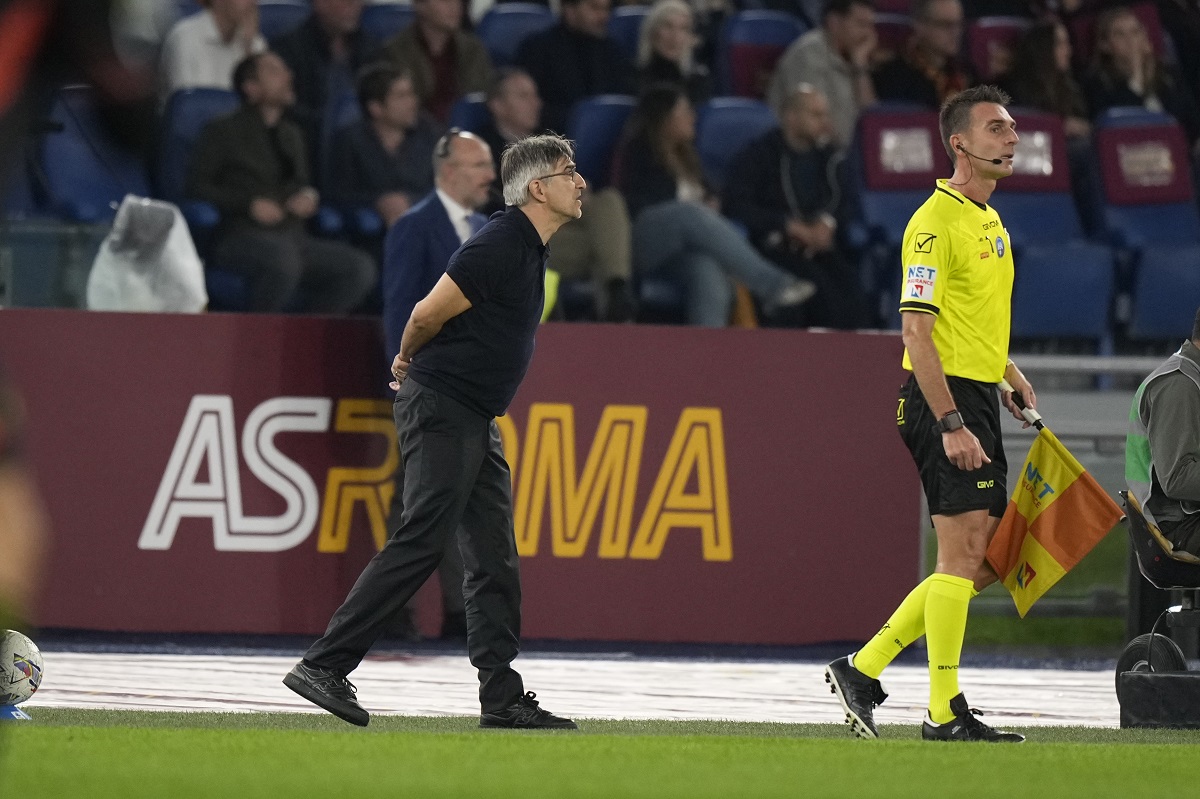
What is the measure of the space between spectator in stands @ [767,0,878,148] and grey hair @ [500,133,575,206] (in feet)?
20.7

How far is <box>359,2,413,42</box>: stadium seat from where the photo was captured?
13203 millimetres

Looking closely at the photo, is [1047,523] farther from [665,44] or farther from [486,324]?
[665,44]

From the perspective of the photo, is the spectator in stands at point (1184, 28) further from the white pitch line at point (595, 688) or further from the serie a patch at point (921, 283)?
the serie a patch at point (921, 283)

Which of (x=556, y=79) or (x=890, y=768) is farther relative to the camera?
(x=556, y=79)

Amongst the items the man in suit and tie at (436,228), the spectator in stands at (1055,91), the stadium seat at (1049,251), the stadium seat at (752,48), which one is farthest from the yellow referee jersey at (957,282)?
the spectator in stands at (1055,91)

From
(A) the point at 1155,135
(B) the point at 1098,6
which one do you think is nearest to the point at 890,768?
(A) the point at 1155,135

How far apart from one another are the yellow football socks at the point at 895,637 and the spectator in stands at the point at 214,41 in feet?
20.6

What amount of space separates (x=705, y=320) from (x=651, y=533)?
1909mm

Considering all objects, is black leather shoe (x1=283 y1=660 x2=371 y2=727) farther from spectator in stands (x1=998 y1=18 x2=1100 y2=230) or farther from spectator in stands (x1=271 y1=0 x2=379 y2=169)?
spectator in stands (x1=998 y1=18 x2=1100 y2=230)

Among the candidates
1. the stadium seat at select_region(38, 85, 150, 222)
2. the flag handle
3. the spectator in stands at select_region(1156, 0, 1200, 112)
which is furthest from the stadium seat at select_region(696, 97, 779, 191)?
the flag handle

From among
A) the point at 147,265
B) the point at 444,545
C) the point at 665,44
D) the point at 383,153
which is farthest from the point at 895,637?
the point at 665,44

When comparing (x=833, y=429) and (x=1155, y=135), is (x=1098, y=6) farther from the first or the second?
(x=833, y=429)

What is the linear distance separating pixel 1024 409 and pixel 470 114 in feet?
18.9

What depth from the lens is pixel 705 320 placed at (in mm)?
11617
